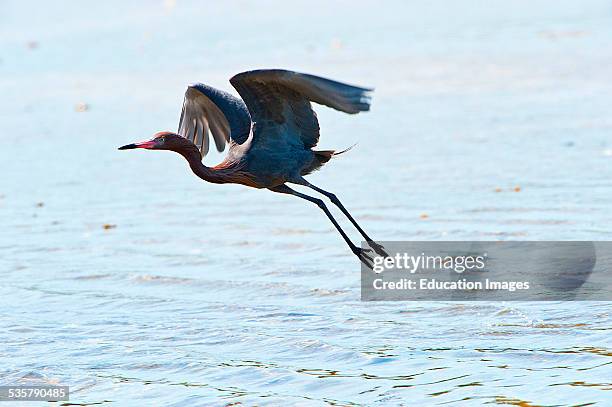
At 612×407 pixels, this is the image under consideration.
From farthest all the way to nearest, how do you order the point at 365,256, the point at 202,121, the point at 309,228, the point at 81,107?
the point at 81,107, the point at 309,228, the point at 202,121, the point at 365,256

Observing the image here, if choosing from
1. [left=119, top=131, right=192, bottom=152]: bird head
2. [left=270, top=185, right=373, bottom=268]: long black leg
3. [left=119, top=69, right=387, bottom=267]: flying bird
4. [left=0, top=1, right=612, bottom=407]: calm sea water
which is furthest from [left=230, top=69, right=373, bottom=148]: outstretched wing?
[left=0, top=1, right=612, bottom=407]: calm sea water

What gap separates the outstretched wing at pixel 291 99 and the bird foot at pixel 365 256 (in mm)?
910

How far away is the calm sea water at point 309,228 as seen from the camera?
7.19 m

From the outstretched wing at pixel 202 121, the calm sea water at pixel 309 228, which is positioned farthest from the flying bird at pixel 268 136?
the calm sea water at pixel 309 228

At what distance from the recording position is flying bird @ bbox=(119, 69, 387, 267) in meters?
8.58

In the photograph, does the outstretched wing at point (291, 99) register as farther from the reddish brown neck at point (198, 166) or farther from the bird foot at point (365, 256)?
the bird foot at point (365, 256)

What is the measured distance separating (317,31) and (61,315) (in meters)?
20.8

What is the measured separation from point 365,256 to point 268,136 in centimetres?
129

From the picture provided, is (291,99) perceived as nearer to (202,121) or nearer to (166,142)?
Answer: (166,142)

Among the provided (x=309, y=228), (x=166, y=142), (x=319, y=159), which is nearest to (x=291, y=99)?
(x=319, y=159)

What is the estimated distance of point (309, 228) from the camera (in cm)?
1162

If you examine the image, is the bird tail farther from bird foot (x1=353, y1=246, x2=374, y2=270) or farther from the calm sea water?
the calm sea water

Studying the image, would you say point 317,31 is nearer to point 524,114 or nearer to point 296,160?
point 524,114

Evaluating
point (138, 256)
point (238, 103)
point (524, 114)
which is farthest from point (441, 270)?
point (524, 114)
